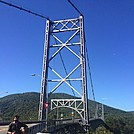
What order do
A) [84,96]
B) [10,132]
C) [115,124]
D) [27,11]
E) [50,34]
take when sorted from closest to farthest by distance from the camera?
[10,132] < [27,11] < [84,96] < [50,34] < [115,124]

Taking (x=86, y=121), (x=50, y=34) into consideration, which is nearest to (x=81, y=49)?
(x=50, y=34)

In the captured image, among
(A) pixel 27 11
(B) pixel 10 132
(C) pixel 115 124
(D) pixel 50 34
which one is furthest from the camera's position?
(C) pixel 115 124

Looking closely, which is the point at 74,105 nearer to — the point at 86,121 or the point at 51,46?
the point at 86,121

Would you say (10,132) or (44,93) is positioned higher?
(44,93)

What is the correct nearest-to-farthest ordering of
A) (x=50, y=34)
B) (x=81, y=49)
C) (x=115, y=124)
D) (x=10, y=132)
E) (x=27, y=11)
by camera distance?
1. (x=10, y=132)
2. (x=27, y=11)
3. (x=81, y=49)
4. (x=50, y=34)
5. (x=115, y=124)

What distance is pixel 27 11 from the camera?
2595 cm

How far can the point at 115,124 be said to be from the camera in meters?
107

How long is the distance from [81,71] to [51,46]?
21.1 feet

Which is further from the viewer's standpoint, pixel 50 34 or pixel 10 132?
pixel 50 34

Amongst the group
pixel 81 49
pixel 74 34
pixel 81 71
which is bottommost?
pixel 81 71

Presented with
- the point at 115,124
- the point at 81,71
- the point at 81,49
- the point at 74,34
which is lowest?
the point at 115,124

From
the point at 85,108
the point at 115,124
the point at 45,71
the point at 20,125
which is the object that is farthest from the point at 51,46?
the point at 115,124

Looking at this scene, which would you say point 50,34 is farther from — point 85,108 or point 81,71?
point 85,108

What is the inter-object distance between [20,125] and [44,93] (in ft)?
96.0
